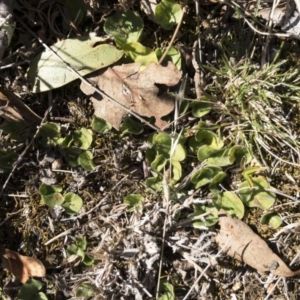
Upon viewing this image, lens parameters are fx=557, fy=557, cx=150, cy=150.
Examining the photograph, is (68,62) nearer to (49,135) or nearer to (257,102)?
(49,135)

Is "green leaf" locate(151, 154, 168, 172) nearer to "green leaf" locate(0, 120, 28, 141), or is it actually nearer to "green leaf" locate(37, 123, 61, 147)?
"green leaf" locate(37, 123, 61, 147)

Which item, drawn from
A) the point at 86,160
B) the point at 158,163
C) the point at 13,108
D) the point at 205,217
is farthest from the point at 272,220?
the point at 13,108

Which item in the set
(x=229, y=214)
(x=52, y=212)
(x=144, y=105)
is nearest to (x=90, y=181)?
(x=52, y=212)

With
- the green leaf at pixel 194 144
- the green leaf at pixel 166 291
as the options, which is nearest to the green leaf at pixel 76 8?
the green leaf at pixel 194 144

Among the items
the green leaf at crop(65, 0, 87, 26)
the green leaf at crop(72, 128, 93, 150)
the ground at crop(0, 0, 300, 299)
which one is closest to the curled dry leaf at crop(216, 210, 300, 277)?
the ground at crop(0, 0, 300, 299)

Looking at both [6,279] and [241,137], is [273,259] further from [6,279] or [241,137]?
[6,279]

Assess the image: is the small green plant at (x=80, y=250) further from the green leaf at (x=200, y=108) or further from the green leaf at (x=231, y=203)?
the green leaf at (x=200, y=108)
